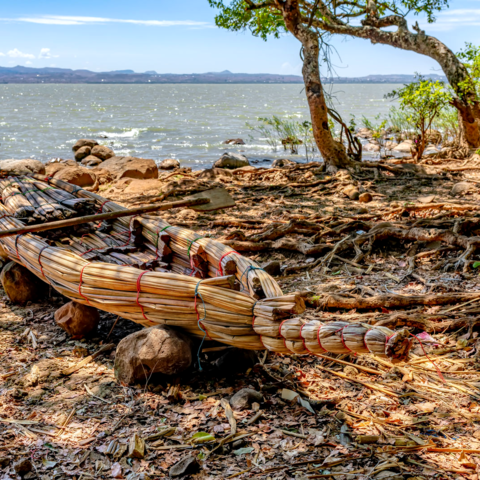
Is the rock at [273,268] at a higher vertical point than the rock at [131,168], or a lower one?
lower

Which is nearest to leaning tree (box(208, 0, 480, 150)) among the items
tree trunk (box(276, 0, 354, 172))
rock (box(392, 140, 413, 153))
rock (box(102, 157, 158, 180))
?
tree trunk (box(276, 0, 354, 172))

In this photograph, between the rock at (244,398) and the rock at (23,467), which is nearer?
the rock at (23,467)

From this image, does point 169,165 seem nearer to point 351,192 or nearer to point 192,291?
point 351,192

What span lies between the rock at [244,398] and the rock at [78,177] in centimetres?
843

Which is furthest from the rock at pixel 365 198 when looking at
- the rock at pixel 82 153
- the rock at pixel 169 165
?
the rock at pixel 82 153

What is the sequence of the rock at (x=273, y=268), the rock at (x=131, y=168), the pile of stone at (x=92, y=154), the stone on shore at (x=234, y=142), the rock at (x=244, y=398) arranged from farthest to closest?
the stone on shore at (x=234, y=142) → the pile of stone at (x=92, y=154) → the rock at (x=131, y=168) → the rock at (x=273, y=268) → the rock at (x=244, y=398)

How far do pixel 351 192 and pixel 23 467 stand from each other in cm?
671

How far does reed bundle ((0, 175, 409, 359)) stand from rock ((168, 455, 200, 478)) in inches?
30.1

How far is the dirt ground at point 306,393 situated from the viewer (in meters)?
2.39

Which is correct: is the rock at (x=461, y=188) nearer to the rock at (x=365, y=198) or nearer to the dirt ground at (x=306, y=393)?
the rock at (x=365, y=198)

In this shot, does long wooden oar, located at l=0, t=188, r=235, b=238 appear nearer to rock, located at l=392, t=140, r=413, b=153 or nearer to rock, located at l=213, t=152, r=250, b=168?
rock, located at l=213, t=152, r=250, b=168

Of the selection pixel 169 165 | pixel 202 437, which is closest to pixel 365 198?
pixel 202 437

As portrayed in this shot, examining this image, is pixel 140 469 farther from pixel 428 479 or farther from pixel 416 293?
pixel 416 293

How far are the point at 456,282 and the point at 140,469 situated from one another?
3.10 metres
